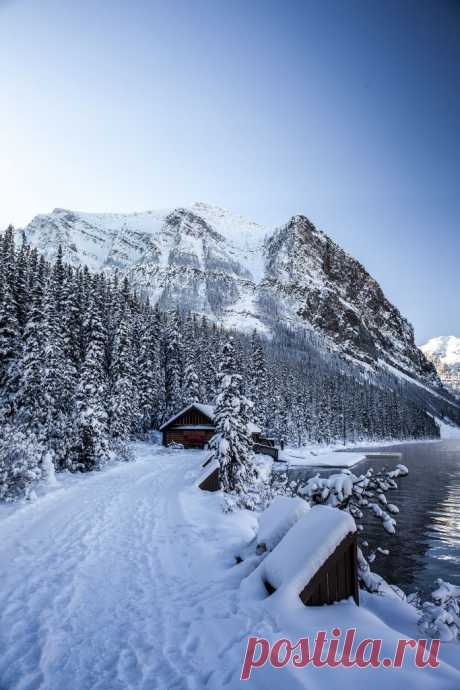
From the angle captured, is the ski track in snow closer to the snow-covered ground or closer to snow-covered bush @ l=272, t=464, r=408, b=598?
the snow-covered ground

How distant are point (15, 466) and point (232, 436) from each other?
10535 mm

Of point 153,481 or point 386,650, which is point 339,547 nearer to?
point 386,650

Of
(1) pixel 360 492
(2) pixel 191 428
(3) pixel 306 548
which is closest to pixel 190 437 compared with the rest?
(2) pixel 191 428

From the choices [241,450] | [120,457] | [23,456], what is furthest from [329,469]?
[23,456]

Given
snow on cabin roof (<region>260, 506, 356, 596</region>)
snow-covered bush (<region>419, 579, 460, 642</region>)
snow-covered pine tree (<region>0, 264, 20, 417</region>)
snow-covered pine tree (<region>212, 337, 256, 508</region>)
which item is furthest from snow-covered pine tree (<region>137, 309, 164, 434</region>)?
snow-covered bush (<region>419, 579, 460, 642</region>)

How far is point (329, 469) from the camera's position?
48.2 m

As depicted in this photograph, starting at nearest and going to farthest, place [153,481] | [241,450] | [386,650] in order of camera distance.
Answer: [386,650] < [241,450] < [153,481]

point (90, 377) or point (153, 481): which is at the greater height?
point (90, 377)

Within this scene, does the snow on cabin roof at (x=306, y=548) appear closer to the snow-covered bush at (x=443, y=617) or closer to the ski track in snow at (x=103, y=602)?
the ski track in snow at (x=103, y=602)

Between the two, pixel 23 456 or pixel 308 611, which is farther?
pixel 23 456

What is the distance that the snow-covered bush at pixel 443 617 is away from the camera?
5.18m

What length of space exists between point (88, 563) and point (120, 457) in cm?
2548

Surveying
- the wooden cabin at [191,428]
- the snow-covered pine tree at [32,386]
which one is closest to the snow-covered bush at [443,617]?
the snow-covered pine tree at [32,386]

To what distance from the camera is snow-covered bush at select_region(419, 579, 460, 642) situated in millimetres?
5176
